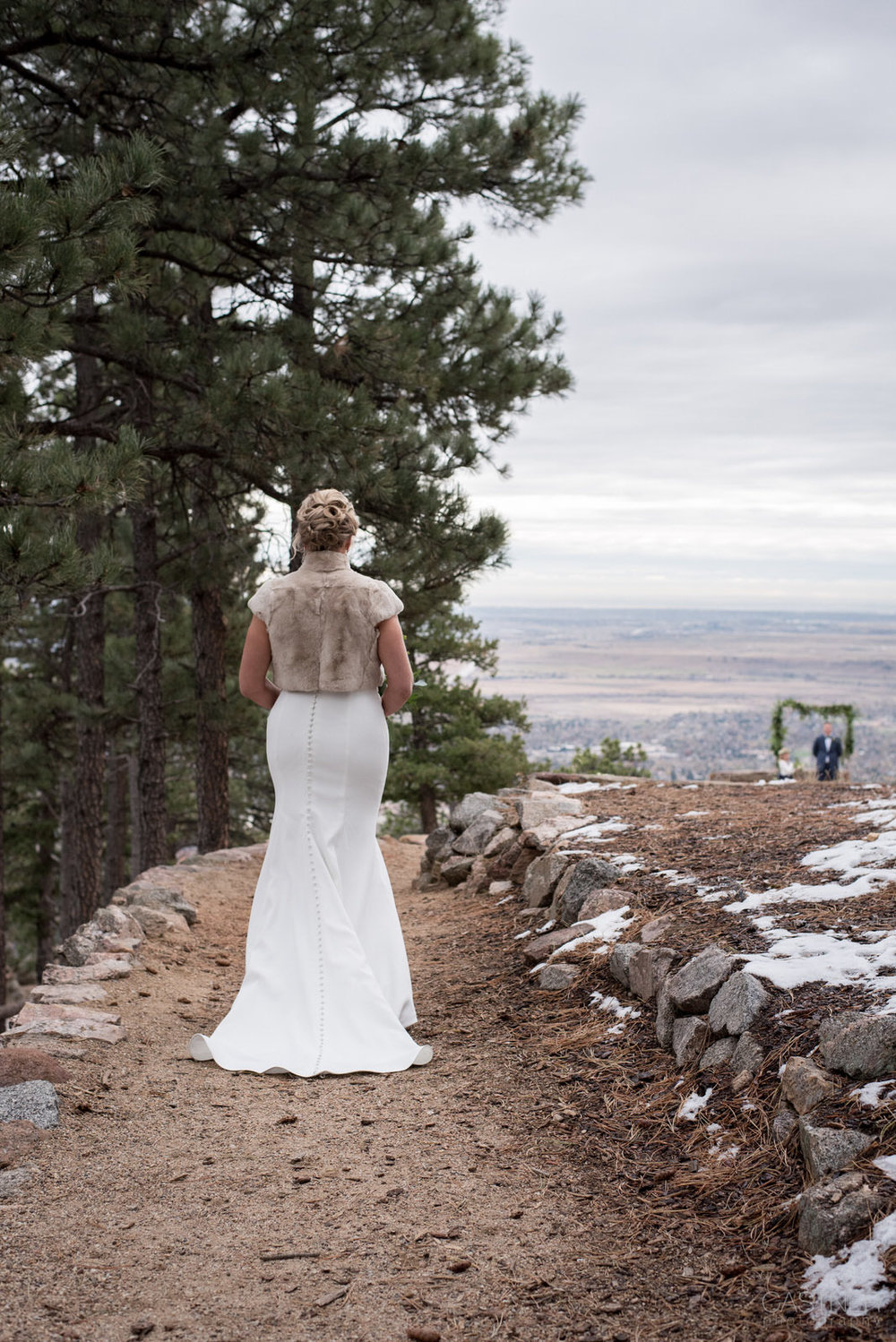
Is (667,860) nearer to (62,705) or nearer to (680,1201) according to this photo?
(680,1201)

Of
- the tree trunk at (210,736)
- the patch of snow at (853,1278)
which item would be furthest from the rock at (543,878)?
the tree trunk at (210,736)

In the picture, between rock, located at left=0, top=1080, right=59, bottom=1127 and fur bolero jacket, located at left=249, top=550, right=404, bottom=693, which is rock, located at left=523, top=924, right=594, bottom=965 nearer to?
fur bolero jacket, located at left=249, top=550, right=404, bottom=693

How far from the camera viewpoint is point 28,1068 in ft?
12.6

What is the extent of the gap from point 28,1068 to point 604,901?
2.66 meters

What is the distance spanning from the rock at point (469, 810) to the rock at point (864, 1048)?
515 centimetres

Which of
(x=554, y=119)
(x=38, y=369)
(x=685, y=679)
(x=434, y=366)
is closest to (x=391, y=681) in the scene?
(x=434, y=366)

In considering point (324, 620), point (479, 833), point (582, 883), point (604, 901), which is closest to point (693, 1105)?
point (604, 901)

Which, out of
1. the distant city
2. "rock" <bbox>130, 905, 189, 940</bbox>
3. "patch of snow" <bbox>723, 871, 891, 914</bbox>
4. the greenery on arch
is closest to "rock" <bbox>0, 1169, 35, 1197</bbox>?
"patch of snow" <bbox>723, 871, 891, 914</bbox>

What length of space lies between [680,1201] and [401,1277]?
802 mm

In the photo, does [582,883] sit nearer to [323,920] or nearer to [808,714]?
[323,920]

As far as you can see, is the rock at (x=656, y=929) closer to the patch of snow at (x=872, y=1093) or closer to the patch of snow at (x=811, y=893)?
the patch of snow at (x=811, y=893)

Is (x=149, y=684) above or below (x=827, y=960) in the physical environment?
above

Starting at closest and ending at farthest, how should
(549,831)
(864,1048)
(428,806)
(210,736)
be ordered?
(864,1048) → (549,831) → (210,736) → (428,806)

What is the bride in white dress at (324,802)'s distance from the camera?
13.8 feet
